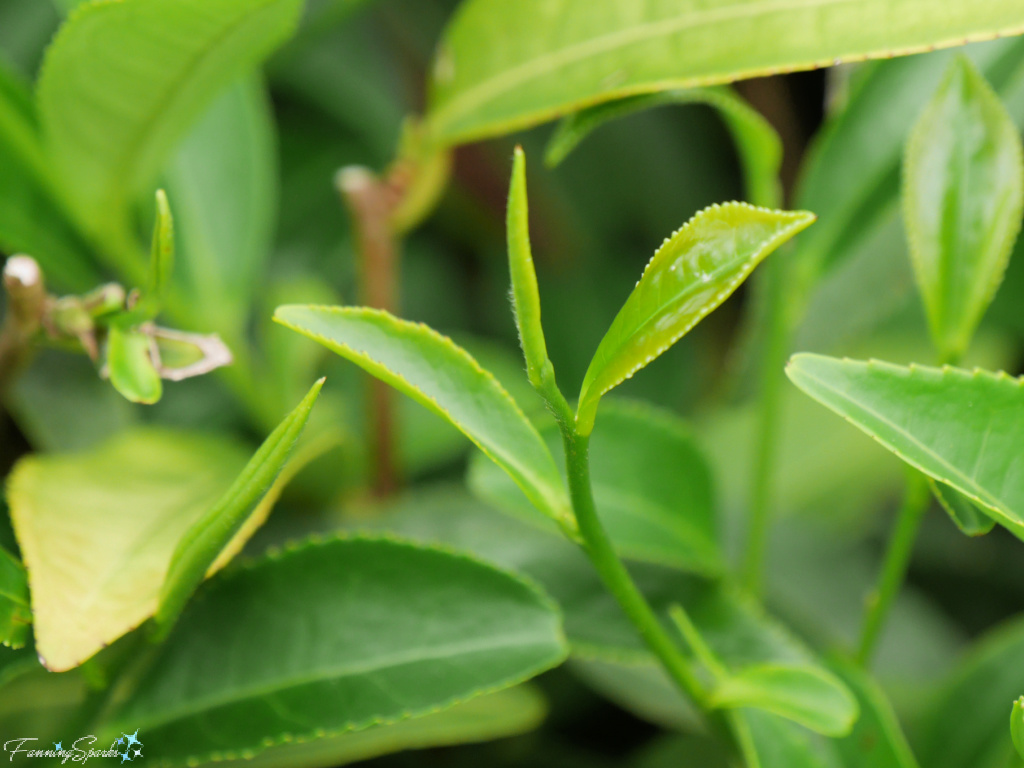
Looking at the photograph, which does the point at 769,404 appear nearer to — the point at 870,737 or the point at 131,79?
the point at 870,737

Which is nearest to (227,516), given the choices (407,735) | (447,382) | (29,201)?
(447,382)

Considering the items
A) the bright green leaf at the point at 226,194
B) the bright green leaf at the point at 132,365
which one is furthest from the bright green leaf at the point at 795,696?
the bright green leaf at the point at 226,194

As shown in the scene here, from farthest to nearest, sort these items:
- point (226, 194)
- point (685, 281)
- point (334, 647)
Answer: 1. point (226, 194)
2. point (334, 647)
3. point (685, 281)

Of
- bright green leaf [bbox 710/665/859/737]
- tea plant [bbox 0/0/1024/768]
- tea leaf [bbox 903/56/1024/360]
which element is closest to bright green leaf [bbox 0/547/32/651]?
tea plant [bbox 0/0/1024/768]

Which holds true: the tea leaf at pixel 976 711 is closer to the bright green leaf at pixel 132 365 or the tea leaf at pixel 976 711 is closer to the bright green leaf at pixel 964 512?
the bright green leaf at pixel 964 512

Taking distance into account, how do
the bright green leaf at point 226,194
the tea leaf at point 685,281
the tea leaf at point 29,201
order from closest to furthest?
the tea leaf at point 685,281 < the tea leaf at point 29,201 < the bright green leaf at point 226,194

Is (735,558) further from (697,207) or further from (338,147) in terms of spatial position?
(338,147)
